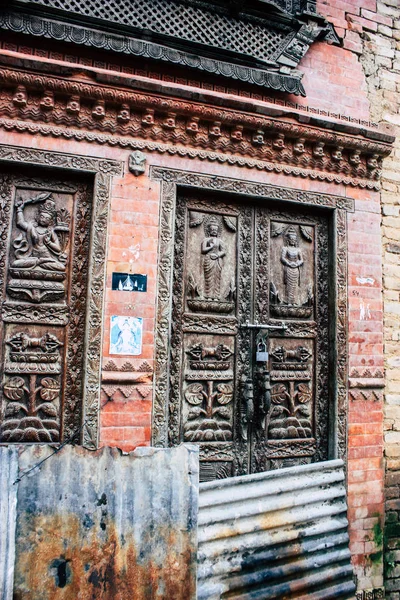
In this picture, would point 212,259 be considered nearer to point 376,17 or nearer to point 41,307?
point 41,307

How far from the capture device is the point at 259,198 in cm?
471

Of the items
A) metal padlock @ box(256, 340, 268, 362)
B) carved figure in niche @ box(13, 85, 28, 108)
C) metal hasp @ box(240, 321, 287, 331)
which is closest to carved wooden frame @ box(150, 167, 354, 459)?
metal hasp @ box(240, 321, 287, 331)

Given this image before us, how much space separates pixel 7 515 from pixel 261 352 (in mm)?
2678

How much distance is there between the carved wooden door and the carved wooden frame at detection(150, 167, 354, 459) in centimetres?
15

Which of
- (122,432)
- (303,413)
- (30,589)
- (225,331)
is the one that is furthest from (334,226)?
(30,589)

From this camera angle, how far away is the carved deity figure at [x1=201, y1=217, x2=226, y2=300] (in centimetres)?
458

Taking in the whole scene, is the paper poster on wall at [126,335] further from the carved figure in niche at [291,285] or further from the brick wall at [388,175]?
the brick wall at [388,175]

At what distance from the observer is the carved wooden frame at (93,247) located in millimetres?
3953

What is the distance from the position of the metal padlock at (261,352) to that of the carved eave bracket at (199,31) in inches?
106

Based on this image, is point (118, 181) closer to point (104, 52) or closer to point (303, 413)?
point (104, 52)

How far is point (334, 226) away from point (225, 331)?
1711mm

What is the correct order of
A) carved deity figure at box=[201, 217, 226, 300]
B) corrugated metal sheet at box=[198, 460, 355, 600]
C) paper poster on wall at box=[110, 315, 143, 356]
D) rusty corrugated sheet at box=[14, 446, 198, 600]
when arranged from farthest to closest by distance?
1. carved deity figure at box=[201, 217, 226, 300]
2. paper poster on wall at box=[110, 315, 143, 356]
3. corrugated metal sheet at box=[198, 460, 355, 600]
4. rusty corrugated sheet at box=[14, 446, 198, 600]

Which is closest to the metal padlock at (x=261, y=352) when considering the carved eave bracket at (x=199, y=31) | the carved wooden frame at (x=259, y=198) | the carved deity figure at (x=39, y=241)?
the carved wooden frame at (x=259, y=198)

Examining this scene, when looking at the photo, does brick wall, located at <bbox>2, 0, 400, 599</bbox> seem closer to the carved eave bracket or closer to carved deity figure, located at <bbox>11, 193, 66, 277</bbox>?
the carved eave bracket
